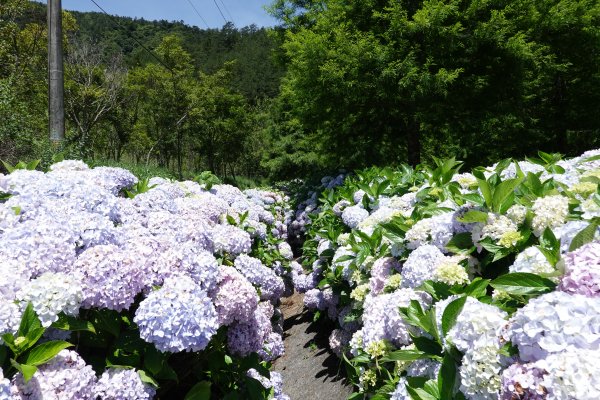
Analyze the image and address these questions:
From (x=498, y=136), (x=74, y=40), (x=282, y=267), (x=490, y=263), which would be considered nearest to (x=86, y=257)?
(x=490, y=263)

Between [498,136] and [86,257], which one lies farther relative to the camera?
[498,136]

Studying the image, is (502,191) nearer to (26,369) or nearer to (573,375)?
(573,375)

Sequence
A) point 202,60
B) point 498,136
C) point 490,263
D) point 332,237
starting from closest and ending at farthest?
1. point 490,263
2. point 332,237
3. point 498,136
4. point 202,60

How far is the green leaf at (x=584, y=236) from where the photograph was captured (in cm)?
134

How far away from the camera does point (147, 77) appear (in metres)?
28.2

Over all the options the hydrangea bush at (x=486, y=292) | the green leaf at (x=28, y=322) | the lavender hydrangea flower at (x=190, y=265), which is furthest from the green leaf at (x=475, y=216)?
the green leaf at (x=28, y=322)

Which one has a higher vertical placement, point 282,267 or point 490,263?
point 490,263

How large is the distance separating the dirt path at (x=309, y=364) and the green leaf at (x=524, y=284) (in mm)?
2223

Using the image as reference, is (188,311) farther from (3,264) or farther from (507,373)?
(507,373)

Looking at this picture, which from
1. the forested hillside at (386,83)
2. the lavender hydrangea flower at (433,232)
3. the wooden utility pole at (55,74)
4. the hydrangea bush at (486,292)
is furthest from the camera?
the forested hillside at (386,83)

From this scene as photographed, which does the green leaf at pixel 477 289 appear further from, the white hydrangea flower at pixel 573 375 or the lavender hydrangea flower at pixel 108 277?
the lavender hydrangea flower at pixel 108 277

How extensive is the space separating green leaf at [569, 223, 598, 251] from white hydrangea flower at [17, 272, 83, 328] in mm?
1679

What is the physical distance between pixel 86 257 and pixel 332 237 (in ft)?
9.93

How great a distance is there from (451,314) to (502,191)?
800 millimetres
